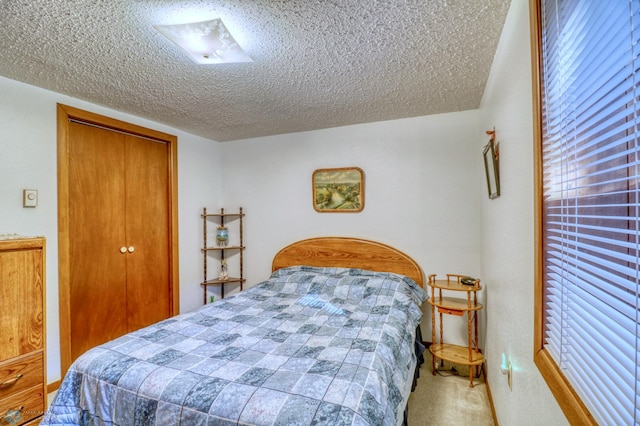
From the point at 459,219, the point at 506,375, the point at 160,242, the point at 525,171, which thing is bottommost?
the point at 506,375

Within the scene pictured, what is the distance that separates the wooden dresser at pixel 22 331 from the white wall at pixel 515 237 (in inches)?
96.6

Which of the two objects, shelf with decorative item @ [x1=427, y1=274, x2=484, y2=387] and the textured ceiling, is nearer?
the textured ceiling

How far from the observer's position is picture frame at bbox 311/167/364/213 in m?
3.14

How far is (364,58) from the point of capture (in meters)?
1.83

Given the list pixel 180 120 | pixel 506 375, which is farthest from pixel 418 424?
pixel 180 120

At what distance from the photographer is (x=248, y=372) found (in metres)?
1.34

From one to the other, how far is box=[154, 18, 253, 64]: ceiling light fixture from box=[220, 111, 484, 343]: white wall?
5.40 feet

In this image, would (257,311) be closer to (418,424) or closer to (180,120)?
(418,424)

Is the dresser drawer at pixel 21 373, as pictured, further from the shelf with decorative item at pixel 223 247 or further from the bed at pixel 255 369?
the shelf with decorative item at pixel 223 247

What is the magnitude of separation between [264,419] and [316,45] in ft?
6.04

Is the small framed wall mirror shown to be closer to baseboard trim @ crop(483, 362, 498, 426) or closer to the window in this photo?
the window

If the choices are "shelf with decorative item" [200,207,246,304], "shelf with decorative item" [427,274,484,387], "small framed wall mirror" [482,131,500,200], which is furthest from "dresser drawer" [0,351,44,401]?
"small framed wall mirror" [482,131,500,200]

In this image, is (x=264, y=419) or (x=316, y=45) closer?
(x=264, y=419)

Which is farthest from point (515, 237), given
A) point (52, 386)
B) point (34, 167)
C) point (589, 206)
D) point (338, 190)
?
point (52, 386)
